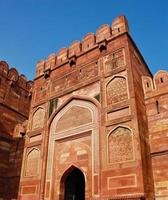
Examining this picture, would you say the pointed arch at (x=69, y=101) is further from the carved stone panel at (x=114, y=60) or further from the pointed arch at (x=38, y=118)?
the carved stone panel at (x=114, y=60)

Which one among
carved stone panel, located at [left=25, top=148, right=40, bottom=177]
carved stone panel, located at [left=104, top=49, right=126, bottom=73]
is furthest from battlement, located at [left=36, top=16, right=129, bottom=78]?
carved stone panel, located at [left=25, top=148, right=40, bottom=177]

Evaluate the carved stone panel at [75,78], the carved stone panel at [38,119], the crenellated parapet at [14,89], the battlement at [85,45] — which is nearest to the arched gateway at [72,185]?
the carved stone panel at [38,119]

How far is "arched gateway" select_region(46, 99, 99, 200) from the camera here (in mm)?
6520

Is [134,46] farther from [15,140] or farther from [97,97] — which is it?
[15,140]

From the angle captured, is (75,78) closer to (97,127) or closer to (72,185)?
(97,127)

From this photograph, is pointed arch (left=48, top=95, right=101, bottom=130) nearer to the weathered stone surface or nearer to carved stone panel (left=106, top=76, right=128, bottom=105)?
the weathered stone surface

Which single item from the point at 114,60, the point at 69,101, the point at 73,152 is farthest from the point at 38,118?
the point at 114,60

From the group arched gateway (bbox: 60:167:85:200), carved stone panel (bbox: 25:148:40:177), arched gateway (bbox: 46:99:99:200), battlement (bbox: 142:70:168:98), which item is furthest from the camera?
carved stone panel (bbox: 25:148:40:177)

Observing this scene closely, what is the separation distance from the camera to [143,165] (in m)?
5.54

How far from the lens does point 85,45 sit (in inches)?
355

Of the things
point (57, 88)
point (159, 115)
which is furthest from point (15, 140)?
point (159, 115)

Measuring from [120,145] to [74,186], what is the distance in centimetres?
260

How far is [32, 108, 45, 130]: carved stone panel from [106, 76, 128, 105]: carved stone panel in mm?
3014

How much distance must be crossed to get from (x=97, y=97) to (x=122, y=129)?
1578mm
